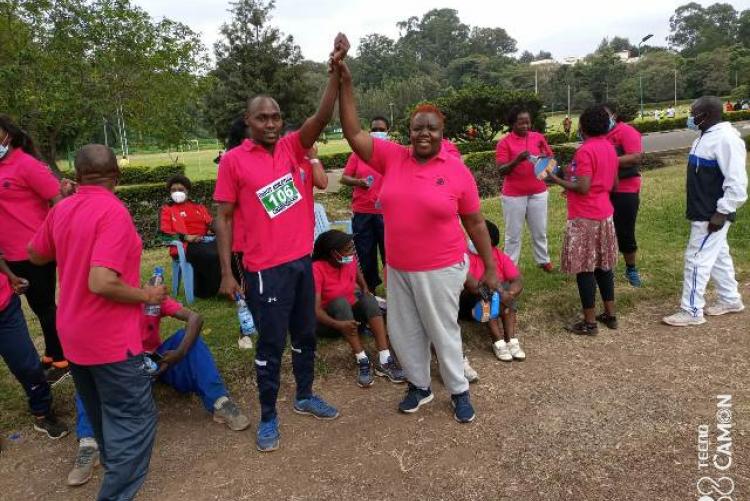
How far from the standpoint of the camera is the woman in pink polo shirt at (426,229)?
3.15 metres

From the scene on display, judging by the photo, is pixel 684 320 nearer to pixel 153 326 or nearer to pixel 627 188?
pixel 627 188

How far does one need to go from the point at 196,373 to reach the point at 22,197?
1719 mm

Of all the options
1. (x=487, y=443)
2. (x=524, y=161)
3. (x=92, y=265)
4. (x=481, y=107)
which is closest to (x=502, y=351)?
(x=487, y=443)

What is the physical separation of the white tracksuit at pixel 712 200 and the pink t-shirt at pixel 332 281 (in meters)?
2.96

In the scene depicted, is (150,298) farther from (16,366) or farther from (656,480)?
(656,480)

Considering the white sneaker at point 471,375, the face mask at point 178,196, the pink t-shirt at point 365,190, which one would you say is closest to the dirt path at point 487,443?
the white sneaker at point 471,375

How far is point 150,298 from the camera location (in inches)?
98.1

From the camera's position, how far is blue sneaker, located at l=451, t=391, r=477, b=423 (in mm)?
3547

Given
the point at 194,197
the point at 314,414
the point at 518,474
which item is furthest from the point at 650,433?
the point at 194,197

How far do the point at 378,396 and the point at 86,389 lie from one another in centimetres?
199

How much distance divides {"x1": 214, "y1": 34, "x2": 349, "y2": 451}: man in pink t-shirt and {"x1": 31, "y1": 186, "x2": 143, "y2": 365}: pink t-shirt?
741 millimetres

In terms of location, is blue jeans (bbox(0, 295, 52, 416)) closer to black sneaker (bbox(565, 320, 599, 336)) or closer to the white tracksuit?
black sneaker (bbox(565, 320, 599, 336))

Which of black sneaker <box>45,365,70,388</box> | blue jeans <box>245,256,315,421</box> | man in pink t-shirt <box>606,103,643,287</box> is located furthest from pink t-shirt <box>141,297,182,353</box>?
man in pink t-shirt <box>606,103,643,287</box>

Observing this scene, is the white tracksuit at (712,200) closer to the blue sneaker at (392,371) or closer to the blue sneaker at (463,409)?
the blue sneaker at (463,409)
